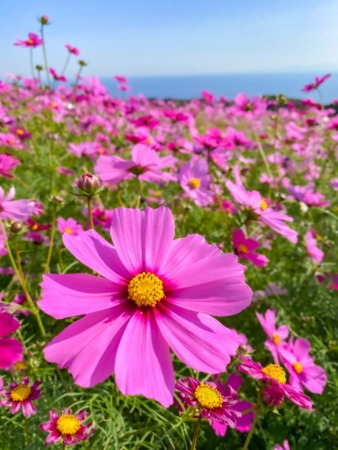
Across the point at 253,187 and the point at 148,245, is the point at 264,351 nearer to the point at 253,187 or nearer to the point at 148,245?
the point at 148,245

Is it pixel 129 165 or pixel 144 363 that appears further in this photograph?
pixel 129 165

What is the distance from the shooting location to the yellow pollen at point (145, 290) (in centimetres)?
57

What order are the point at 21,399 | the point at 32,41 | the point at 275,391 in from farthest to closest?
the point at 32,41
the point at 21,399
the point at 275,391

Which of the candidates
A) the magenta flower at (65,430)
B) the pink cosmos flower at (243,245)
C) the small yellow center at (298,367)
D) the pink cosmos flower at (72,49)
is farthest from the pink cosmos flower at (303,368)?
the pink cosmos flower at (72,49)

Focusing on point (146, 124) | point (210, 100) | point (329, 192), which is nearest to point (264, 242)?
point (146, 124)

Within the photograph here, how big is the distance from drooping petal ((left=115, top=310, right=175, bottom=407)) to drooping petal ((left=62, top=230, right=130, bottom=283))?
7 cm

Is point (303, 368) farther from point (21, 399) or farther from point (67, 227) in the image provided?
point (67, 227)

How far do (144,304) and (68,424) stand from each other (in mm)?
271

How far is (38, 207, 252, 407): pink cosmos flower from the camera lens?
0.50 metres

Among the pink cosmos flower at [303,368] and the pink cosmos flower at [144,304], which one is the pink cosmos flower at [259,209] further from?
the pink cosmos flower at [144,304]

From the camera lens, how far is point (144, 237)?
620 millimetres

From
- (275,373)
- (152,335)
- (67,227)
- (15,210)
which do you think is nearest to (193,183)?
(67,227)

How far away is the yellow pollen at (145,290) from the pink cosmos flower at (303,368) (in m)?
0.59

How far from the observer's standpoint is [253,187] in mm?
3240
